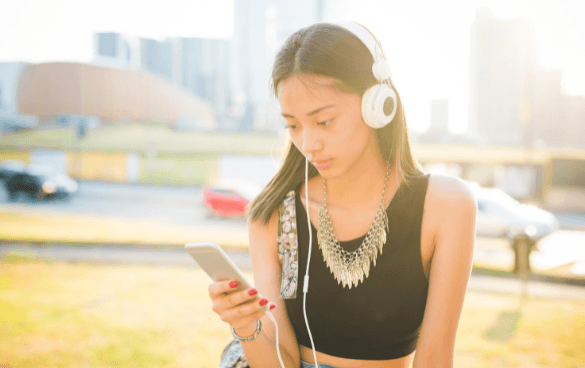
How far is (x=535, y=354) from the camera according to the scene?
3111 mm

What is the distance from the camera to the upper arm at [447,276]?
1078 millimetres

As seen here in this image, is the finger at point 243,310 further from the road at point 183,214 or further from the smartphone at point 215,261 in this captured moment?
the road at point 183,214

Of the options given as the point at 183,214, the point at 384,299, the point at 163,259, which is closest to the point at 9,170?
the point at 183,214

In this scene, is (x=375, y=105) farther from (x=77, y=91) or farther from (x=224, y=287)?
(x=77, y=91)

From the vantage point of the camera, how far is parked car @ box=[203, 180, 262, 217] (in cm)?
1070

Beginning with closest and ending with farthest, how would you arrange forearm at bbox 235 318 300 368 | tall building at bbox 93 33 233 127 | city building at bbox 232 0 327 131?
1. forearm at bbox 235 318 300 368
2. city building at bbox 232 0 327 131
3. tall building at bbox 93 33 233 127

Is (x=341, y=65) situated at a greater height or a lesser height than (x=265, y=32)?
lesser

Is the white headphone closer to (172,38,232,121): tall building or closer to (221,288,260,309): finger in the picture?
(221,288,260,309): finger

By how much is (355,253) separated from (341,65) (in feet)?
1.73

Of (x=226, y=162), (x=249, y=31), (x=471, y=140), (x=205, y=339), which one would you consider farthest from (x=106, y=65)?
(x=205, y=339)

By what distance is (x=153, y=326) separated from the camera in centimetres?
355

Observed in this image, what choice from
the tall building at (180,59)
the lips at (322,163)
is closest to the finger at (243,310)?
the lips at (322,163)

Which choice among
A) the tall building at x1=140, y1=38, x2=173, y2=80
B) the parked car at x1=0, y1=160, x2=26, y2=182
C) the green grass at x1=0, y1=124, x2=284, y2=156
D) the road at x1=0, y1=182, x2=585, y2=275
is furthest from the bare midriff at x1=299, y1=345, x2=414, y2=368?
the tall building at x1=140, y1=38, x2=173, y2=80

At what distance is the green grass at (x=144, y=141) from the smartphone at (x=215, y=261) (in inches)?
845
